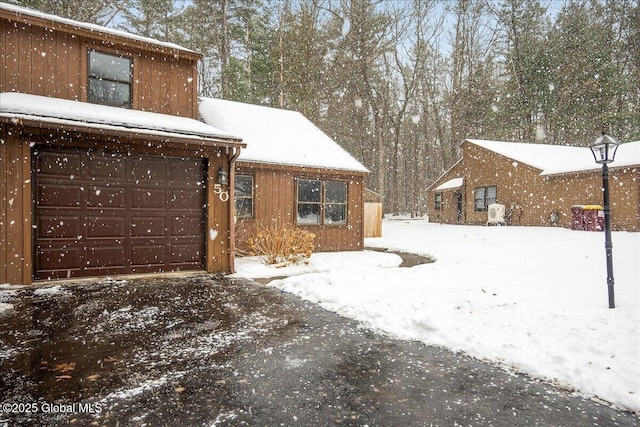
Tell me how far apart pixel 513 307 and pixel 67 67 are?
955cm

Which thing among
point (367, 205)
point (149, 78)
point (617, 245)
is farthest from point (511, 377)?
point (367, 205)

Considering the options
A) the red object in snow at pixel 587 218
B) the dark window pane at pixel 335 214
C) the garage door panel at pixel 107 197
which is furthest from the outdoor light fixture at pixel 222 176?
the red object in snow at pixel 587 218

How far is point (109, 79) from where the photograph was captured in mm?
8055

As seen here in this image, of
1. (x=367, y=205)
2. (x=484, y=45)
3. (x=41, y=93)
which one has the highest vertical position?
(x=484, y=45)

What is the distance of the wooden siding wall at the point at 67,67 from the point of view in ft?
23.6

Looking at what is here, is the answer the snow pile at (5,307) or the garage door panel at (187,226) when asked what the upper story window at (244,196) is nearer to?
the garage door panel at (187,226)

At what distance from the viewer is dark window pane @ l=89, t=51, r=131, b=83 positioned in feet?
25.9

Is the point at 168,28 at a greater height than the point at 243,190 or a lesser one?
greater

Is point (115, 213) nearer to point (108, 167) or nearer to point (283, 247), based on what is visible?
point (108, 167)

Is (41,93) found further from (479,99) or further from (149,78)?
(479,99)

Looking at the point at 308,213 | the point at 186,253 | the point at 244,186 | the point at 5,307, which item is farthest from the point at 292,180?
the point at 5,307

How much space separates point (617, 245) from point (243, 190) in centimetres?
1162

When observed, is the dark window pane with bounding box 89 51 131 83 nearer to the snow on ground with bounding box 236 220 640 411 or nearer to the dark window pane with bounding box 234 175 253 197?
the dark window pane with bounding box 234 175 253 197

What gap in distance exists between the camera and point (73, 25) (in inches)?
296
